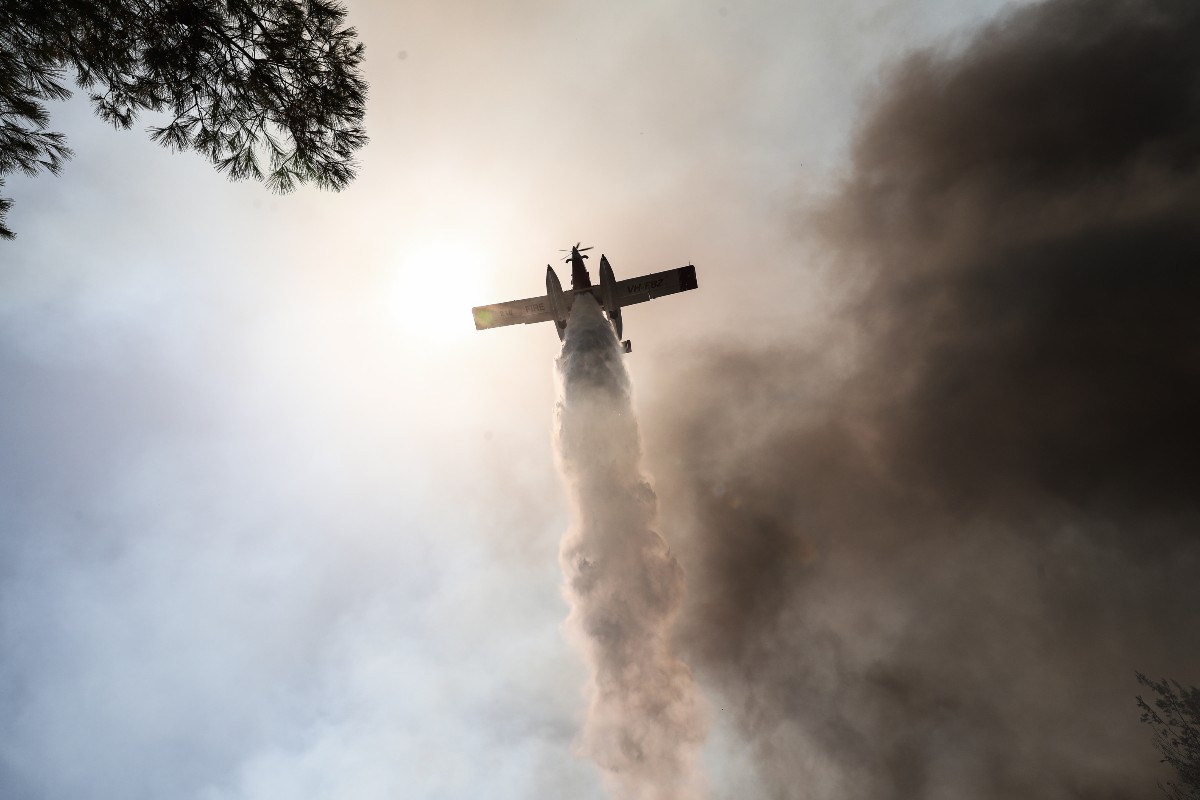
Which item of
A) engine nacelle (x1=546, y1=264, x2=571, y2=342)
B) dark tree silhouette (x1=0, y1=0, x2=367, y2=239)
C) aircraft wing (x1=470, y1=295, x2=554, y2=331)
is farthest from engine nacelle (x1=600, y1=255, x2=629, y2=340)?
dark tree silhouette (x1=0, y1=0, x2=367, y2=239)

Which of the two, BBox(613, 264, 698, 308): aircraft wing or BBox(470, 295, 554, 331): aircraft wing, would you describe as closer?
BBox(613, 264, 698, 308): aircraft wing

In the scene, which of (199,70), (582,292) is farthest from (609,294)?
(199,70)

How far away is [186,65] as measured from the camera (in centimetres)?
733

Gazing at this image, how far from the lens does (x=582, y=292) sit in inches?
1191

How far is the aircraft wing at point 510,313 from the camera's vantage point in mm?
31547

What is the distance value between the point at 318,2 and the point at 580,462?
22.8 m

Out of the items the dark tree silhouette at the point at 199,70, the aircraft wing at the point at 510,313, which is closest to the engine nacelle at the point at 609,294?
the aircraft wing at the point at 510,313

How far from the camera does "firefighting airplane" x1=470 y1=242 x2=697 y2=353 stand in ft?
96.3

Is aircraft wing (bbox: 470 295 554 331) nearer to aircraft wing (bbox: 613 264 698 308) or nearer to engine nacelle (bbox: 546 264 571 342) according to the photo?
engine nacelle (bbox: 546 264 571 342)

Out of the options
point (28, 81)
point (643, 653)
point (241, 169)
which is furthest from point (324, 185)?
point (643, 653)

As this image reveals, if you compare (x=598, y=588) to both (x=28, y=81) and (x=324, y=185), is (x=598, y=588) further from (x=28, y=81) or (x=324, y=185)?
(x=28, y=81)

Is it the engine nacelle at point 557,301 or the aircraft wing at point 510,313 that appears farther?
the aircraft wing at point 510,313

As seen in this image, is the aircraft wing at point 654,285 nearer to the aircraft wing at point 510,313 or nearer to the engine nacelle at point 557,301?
the engine nacelle at point 557,301

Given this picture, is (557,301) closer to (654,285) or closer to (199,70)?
(654,285)
